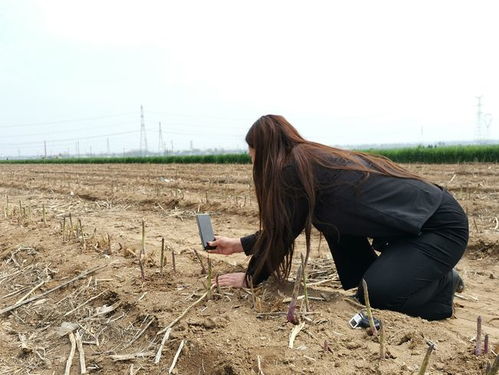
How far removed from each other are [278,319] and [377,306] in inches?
24.5

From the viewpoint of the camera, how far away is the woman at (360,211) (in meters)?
2.36

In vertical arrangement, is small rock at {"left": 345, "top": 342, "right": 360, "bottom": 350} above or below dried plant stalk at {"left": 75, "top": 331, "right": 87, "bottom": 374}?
above

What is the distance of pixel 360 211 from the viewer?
2.37 meters

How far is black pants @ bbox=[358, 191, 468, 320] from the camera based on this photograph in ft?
8.07

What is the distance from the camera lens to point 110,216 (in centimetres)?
662

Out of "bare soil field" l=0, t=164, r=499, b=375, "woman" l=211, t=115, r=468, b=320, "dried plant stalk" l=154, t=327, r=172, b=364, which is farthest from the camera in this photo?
"woman" l=211, t=115, r=468, b=320

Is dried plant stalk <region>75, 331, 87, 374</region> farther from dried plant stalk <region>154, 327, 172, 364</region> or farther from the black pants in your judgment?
the black pants

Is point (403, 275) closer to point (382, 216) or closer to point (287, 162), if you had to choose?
point (382, 216)

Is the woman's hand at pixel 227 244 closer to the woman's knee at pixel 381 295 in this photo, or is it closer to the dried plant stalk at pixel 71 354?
the woman's knee at pixel 381 295

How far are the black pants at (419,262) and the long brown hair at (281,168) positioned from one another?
315mm

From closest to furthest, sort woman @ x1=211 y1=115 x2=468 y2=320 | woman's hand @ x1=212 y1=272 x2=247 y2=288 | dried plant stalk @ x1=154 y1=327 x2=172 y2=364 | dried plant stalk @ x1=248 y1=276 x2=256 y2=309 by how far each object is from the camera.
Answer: dried plant stalk @ x1=154 y1=327 x2=172 y2=364
woman @ x1=211 y1=115 x2=468 y2=320
dried plant stalk @ x1=248 y1=276 x2=256 y2=309
woman's hand @ x1=212 y1=272 x2=247 y2=288

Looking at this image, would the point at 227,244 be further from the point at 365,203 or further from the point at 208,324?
the point at 365,203

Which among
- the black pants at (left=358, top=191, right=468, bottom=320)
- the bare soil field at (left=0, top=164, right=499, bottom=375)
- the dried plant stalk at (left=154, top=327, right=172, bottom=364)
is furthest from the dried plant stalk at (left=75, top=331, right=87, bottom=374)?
the black pants at (left=358, top=191, right=468, bottom=320)

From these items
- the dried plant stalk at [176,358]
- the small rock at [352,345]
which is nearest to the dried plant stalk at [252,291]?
the dried plant stalk at [176,358]
